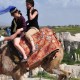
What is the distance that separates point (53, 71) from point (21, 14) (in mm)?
1621

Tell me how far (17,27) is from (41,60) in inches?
39.6

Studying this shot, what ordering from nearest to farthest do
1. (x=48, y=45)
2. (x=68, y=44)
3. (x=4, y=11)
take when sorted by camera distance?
(x=4, y=11), (x=48, y=45), (x=68, y=44)

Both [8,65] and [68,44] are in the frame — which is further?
[68,44]

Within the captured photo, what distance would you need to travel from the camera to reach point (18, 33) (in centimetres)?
1203

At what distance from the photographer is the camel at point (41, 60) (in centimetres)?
1215

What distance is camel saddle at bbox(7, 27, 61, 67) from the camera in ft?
39.8

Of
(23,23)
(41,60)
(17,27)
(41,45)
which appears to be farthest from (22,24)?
(41,60)

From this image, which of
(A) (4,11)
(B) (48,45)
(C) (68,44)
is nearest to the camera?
(A) (4,11)

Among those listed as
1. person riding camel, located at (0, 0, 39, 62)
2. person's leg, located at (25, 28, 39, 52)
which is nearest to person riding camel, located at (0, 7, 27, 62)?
person riding camel, located at (0, 0, 39, 62)

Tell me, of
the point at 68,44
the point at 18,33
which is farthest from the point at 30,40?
the point at 68,44

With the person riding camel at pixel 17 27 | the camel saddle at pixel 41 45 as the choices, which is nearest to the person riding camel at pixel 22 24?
the person riding camel at pixel 17 27

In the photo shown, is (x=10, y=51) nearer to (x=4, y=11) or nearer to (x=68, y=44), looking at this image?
(x=4, y=11)

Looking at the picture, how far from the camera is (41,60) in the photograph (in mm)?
12328

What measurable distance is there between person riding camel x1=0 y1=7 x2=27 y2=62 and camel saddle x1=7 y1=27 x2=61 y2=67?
17 centimetres
